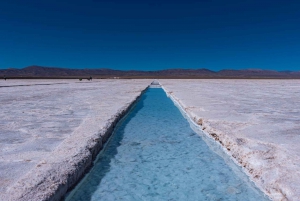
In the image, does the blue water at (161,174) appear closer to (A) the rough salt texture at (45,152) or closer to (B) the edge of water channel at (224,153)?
(B) the edge of water channel at (224,153)

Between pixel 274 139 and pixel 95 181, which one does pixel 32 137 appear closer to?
pixel 95 181

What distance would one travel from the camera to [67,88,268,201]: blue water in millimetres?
2568

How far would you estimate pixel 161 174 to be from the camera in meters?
3.05

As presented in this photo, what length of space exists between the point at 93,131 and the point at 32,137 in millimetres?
Answer: 805

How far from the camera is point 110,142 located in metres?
4.29

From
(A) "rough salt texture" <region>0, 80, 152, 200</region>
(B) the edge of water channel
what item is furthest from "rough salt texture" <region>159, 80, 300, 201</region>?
(A) "rough salt texture" <region>0, 80, 152, 200</region>

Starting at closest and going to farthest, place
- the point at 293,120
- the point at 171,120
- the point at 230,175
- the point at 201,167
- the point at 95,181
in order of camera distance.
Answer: the point at 95,181 < the point at 230,175 < the point at 201,167 < the point at 293,120 < the point at 171,120

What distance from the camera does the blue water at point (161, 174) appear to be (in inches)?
101

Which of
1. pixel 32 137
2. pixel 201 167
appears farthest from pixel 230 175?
pixel 32 137

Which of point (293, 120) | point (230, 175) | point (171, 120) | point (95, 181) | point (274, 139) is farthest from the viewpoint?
point (171, 120)

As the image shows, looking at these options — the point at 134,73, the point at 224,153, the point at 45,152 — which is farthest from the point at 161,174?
the point at 134,73

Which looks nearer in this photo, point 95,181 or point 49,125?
point 95,181

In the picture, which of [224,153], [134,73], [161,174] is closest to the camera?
[161,174]

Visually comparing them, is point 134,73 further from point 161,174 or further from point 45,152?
point 161,174
